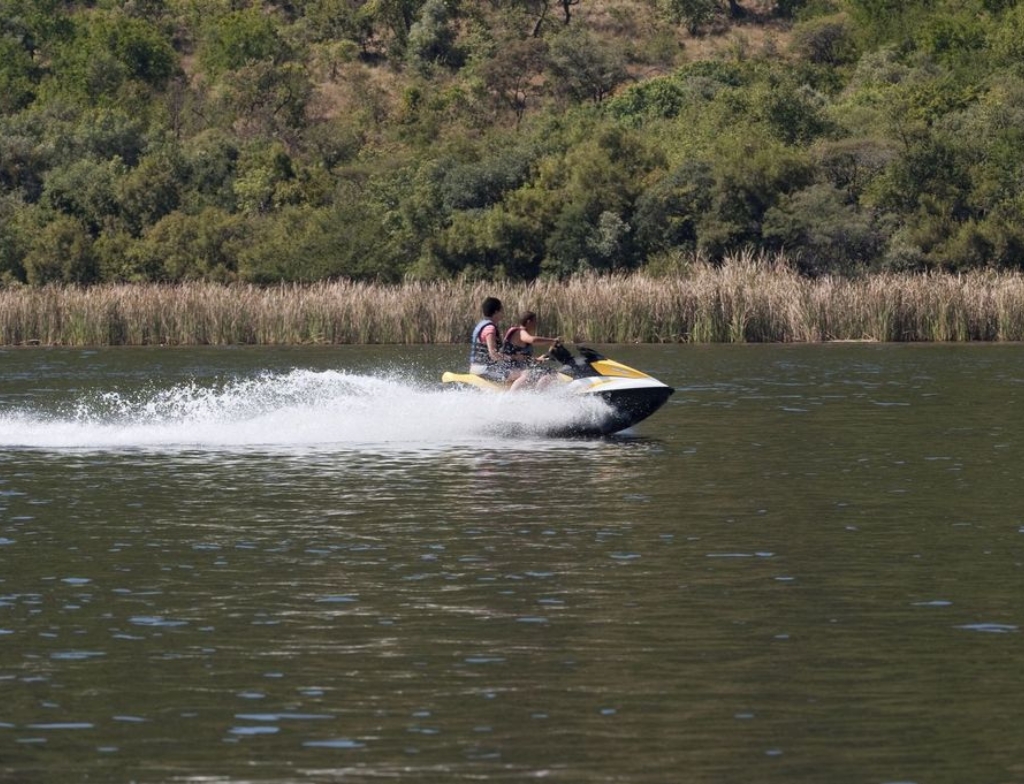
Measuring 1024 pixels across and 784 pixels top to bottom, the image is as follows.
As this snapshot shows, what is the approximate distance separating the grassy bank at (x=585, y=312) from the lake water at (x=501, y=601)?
24.6m

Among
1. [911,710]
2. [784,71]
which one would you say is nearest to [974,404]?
[911,710]

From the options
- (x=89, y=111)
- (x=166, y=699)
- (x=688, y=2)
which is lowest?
(x=166, y=699)

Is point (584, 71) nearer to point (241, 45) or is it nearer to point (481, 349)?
point (241, 45)

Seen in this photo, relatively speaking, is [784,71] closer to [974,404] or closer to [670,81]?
[670,81]

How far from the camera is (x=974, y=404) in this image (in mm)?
32406

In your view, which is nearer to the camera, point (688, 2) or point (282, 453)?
point (282, 453)

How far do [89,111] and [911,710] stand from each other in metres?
84.0

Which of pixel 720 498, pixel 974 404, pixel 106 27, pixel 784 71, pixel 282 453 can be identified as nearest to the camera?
pixel 720 498

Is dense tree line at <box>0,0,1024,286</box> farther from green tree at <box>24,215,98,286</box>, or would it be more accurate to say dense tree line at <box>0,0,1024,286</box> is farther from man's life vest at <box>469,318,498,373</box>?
man's life vest at <box>469,318,498,373</box>

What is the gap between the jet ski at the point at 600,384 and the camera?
26.5 meters

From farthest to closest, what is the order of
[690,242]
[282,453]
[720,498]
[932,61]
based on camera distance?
[932,61], [690,242], [282,453], [720,498]

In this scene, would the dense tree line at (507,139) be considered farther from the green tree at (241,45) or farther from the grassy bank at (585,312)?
the grassy bank at (585,312)

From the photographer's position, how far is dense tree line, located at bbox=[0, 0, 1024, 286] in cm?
6688

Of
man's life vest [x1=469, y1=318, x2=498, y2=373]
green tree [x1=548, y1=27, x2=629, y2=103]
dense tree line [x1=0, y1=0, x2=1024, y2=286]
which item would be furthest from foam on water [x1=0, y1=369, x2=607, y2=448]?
green tree [x1=548, y1=27, x2=629, y2=103]
